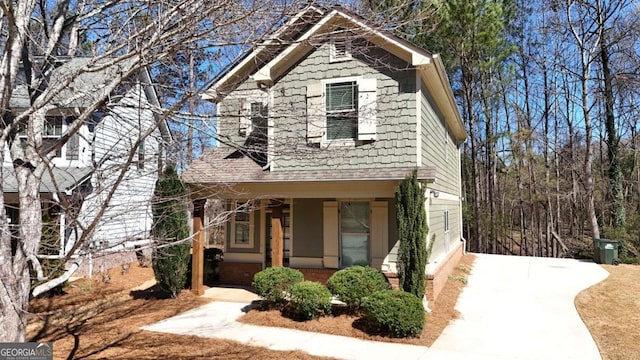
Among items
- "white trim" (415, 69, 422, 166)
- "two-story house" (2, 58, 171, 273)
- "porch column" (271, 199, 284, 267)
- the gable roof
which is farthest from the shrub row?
the gable roof

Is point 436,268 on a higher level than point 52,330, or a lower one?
higher

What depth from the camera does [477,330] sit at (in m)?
7.36

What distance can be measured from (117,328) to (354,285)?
451cm

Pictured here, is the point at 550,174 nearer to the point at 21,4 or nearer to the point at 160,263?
the point at 160,263

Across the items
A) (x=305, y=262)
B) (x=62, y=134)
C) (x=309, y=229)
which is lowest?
(x=305, y=262)

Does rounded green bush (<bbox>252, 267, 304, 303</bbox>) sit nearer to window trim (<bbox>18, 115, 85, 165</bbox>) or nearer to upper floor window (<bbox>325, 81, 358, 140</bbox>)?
upper floor window (<bbox>325, 81, 358, 140</bbox>)

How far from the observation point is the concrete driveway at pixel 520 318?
20.8ft

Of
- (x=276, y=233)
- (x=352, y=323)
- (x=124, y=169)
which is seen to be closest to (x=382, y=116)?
(x=276, y=233)

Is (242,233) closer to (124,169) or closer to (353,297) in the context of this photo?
(353,297)

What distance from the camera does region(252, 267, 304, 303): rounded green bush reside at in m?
8.23

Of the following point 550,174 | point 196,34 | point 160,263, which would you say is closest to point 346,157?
point 160,263

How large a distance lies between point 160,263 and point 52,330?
2391 millimetres

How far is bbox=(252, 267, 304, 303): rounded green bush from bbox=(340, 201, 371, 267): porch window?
2.01 m

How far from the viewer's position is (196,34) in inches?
152
